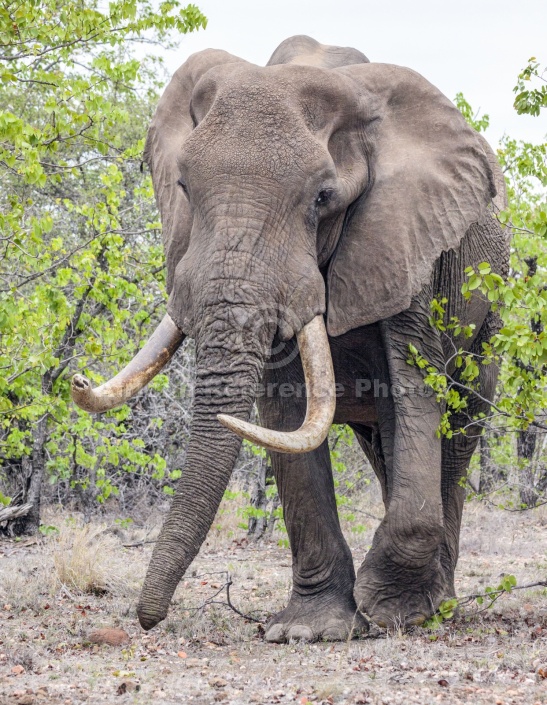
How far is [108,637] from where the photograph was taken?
5930 millimetres

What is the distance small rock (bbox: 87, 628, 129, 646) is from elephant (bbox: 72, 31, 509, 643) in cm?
87

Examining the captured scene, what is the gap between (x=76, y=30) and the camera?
7879mm

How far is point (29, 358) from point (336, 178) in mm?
3123

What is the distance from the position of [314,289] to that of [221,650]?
2074mm

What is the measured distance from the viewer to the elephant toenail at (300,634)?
6418 mm

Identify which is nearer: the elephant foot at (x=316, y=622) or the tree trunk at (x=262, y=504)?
the elephant foot at (x=316, y=622)

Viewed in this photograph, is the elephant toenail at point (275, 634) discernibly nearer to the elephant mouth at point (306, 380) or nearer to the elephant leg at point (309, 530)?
the elephant leg at point (309, 530)

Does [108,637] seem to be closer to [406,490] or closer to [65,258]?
[406,490]

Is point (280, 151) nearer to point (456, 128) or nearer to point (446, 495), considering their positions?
point (456, 128)

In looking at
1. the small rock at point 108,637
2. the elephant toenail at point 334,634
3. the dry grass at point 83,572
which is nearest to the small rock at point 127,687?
the small rock at point 108,637

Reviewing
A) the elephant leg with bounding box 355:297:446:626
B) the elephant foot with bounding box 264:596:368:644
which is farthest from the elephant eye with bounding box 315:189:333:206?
the elephant foot with bounding box 264:596:368:644

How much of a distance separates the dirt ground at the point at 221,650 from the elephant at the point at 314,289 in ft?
1.19

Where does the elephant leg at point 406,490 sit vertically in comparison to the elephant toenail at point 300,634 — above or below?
above

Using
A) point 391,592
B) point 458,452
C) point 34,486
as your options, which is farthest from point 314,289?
point 34,486
